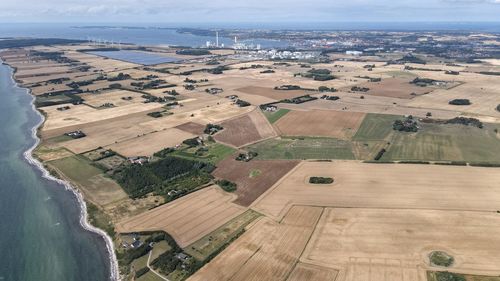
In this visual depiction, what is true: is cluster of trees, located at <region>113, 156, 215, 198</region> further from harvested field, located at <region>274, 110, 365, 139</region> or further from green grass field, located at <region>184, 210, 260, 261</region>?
harvested field, located at <region>274, 110, 365, 139</region>

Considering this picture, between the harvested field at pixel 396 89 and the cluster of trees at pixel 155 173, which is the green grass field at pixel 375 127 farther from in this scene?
the cluster of trees at pixel 155 173

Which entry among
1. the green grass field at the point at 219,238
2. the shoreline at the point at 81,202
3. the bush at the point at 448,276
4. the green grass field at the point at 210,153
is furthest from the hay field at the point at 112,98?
the bush at the point at 448,276

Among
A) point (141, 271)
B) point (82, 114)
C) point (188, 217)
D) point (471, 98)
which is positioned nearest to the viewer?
point (141, 271)

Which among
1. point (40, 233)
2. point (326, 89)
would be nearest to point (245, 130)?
point (40, 233)

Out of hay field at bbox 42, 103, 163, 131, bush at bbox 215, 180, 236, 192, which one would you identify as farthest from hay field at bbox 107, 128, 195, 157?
hay field at bbox 42, 103, 163, 131

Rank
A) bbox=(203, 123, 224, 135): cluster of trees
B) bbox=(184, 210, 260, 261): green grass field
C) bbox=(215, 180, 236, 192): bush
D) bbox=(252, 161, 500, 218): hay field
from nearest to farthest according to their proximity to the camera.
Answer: bbox=(184, 210, 260, 261): green grass field
bbox=(252, 161, 500, 218): hay field
bbox=(215, 180, 236, 192): bush
bbox=(203, 123, 224, 135): cluster of trees

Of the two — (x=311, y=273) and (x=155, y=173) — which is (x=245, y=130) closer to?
(x=155, y=173)
